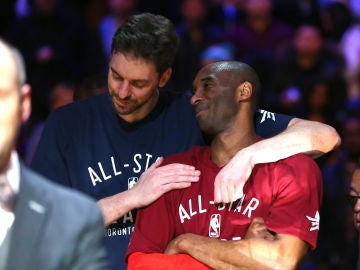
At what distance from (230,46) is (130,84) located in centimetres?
414

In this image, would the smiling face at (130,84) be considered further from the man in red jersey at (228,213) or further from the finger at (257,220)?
the finger at (257,220)

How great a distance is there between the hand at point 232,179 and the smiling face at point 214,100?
0.32 meters

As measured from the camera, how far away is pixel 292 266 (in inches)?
150

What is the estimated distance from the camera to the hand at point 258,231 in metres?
3.84

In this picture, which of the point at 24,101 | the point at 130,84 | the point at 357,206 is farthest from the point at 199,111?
the point at 24,101

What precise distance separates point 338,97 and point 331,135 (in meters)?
3.60

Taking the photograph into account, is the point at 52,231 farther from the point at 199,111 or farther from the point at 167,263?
the point at 199,111

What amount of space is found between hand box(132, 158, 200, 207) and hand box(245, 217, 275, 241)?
1.06ft

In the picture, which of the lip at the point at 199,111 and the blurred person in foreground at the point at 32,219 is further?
the lip at the point at 199,111

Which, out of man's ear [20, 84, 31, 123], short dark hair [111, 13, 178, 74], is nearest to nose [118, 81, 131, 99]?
short dark hair [111, 13, 178, 74]

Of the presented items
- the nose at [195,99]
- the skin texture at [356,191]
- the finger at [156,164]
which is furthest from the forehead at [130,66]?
the skin texture at [356,191]

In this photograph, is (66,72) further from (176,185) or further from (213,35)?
(176,185)

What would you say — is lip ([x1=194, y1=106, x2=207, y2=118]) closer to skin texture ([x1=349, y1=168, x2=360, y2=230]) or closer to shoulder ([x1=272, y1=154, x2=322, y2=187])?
shoulder ([x1=272, y1=154, x2=322, y2=187])

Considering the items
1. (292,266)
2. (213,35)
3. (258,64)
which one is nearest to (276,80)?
(258,64)
